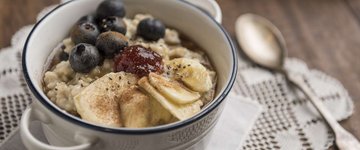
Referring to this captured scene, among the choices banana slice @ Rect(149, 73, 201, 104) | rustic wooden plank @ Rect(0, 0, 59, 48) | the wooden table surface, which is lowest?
rustic wooden plank @ Rect(0, 0, 59, 48)

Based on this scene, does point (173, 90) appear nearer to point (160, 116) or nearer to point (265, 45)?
point (160, 116)

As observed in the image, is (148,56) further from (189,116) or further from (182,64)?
(189,116)

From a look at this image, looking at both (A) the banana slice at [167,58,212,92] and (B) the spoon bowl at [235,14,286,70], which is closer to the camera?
(A) the banana slice at [167,58,212,92]

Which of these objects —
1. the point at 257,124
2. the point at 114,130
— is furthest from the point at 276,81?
the point at 114,130

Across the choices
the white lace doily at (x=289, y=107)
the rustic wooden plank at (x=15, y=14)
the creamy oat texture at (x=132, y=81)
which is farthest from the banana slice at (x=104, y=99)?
the rustic wooden plank at (x=15, y=14)

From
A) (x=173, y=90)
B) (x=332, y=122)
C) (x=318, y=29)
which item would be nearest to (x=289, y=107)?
(x=332, y=122)

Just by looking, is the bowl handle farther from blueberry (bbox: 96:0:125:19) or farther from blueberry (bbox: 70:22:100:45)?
blueberry (bbox: 96:0:125:19)

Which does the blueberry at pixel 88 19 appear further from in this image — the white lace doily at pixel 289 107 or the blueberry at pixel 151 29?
the white lace doily at pixel 289 107

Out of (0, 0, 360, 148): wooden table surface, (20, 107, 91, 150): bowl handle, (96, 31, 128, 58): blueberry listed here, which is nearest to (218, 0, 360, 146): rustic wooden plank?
(0, 0, 360, 148): wooden table surface
